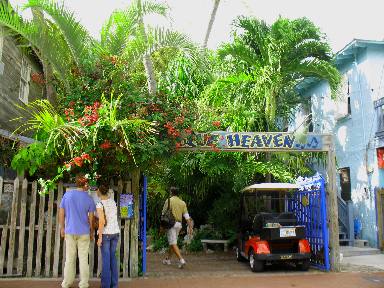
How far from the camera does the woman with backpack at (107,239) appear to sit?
22.7ft

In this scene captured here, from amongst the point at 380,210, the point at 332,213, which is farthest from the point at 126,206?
the point at 380,210

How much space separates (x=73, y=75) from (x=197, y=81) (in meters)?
5.94

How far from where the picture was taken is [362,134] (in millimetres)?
14664

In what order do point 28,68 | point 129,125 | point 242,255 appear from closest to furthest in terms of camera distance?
point 129,125 < point 242,255 < point 28,68

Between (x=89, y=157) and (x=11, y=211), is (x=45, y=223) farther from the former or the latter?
(x=89, y=157)

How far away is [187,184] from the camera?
14086 mm

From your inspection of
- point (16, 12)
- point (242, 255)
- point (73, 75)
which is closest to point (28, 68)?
point (16, 12)

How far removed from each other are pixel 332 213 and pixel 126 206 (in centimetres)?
464

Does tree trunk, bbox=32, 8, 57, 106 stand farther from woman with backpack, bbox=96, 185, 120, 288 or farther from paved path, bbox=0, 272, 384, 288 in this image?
paved path, bbox=0, 272, 384, 288

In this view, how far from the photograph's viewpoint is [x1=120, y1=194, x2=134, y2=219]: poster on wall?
28.1ft

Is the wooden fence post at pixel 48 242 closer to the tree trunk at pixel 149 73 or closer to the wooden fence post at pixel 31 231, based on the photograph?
the wooden fence post at pixel 31 231

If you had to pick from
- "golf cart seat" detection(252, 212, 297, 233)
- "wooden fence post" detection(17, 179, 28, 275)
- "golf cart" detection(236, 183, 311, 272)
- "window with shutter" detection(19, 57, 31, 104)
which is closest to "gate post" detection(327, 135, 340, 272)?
"golf cart" detection(236, 183, 311, 272)

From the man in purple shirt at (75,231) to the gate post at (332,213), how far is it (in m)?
5.47

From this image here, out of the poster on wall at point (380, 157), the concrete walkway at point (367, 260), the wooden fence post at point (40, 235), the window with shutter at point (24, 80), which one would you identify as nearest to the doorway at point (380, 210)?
the poster on wall at point (380, 157)
